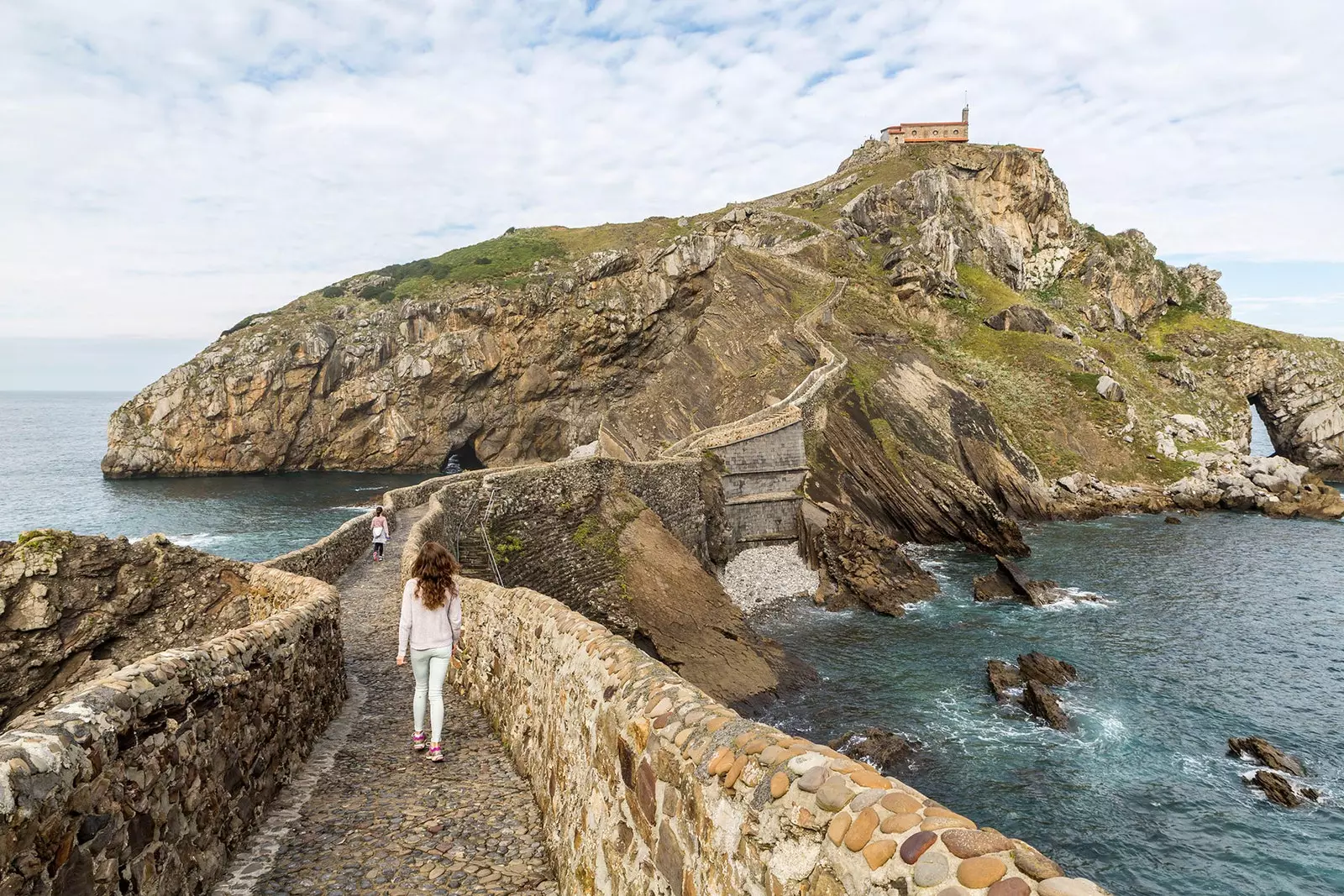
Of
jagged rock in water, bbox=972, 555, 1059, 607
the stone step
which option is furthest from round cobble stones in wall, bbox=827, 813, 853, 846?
the stone step

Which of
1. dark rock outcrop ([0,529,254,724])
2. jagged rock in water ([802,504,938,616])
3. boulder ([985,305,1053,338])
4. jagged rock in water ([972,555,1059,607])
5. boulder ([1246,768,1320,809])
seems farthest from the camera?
boulder ([985,305,1053,338])

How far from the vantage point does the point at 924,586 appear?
3394 centimetres

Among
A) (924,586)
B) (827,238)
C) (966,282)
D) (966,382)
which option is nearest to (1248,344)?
(966,282)

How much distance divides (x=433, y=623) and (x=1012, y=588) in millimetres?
31042

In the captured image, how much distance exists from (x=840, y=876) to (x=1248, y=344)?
94362 mm

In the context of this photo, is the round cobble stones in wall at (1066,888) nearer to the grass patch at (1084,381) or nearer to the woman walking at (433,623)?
the woman walking at (433,623)

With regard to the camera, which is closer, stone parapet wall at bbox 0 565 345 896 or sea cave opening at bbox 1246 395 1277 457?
stone parapet wall at bbox 0 565 345 896

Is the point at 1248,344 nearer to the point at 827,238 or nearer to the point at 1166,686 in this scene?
the point at 827,238

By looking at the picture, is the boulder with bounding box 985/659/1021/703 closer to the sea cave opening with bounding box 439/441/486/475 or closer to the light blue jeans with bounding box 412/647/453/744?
the light blue jeans with bounding box 412/647/453/744

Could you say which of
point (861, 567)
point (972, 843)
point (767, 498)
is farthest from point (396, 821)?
point (767, 498)

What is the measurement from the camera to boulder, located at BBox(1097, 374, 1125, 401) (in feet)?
195

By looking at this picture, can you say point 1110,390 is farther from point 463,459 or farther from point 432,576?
point 463,459

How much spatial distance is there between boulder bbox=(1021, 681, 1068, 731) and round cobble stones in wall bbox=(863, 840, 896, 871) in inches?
856

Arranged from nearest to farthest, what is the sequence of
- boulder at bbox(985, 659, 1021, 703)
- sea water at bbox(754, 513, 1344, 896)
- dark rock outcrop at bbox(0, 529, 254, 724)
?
dark rock outcrop at bbox(0, 529, 254, 724) < sea water at bbox(754, 513, 1344, 896) < boulder at bbox(985, 659, 1021, 703)
